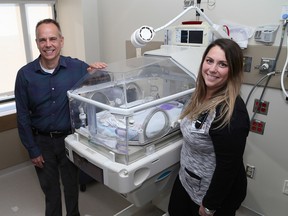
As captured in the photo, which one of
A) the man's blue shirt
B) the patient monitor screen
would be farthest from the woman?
the man's blue shirt

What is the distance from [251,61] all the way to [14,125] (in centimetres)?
222

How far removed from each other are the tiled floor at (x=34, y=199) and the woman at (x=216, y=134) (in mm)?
932

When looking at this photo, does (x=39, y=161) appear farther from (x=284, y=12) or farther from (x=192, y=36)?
(x=284, y=12)

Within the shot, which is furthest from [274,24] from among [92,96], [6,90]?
[6,90]

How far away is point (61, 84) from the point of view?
1.58 meters

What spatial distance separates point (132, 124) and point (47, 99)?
625mm

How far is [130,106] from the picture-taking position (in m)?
1.20

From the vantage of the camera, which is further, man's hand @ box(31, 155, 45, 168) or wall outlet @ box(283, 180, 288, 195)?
wall outlet @ box(283, 180, 288, 195)

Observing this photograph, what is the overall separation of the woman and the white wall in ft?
1.93

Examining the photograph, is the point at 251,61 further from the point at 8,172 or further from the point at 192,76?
the point at 8,172

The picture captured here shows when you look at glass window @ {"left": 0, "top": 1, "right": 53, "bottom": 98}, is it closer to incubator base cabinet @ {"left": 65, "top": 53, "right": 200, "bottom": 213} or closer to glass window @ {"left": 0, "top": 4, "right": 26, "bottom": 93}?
glass window @ {"left": 0, "top": 4, "right": 26, "bottom": 93}

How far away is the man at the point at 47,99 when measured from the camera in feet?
5.02

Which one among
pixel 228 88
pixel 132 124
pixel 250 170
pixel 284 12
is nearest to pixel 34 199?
pixel 132 124

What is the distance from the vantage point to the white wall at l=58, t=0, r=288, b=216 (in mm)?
1680
